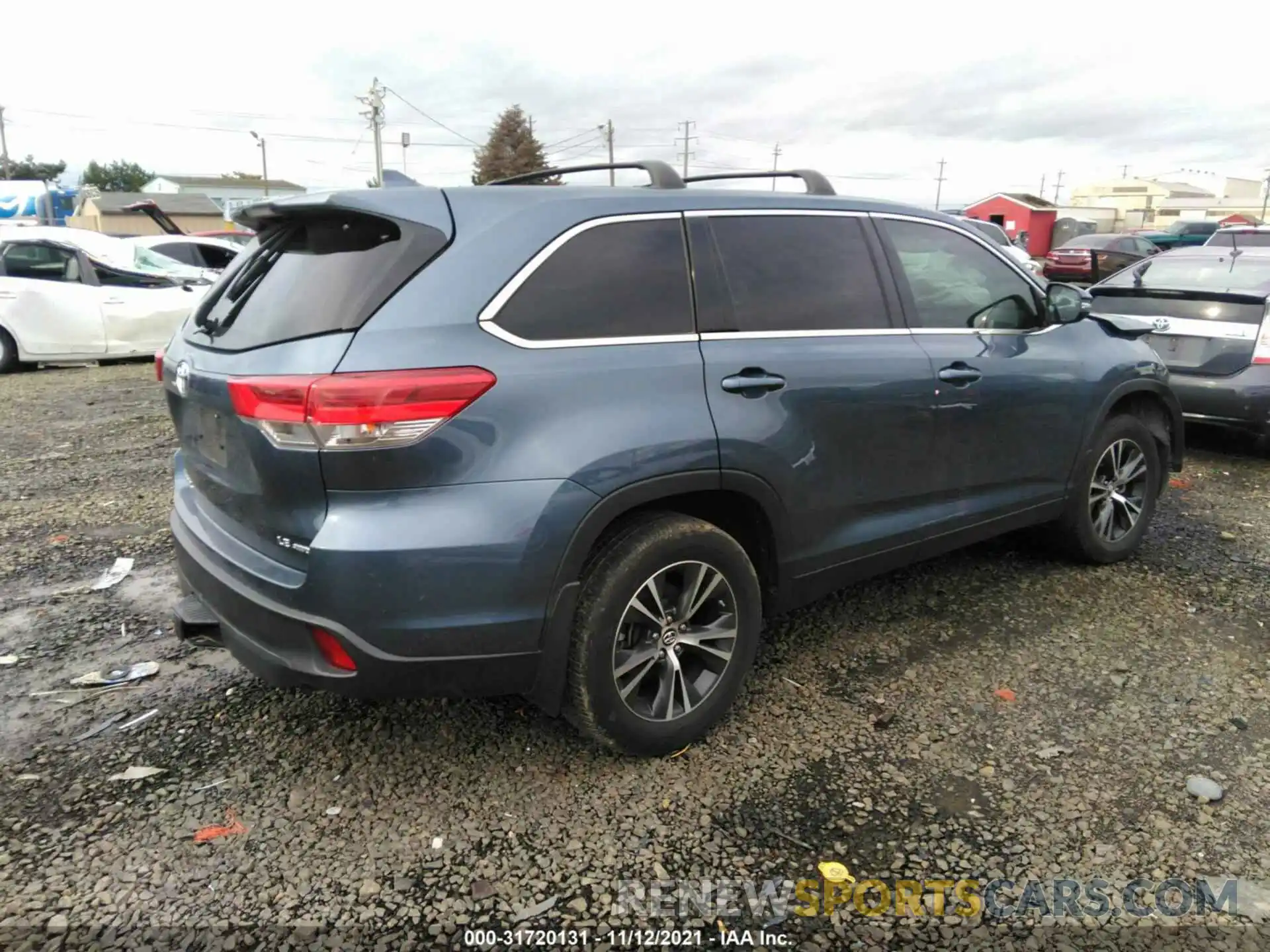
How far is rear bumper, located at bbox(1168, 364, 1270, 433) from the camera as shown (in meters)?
6.03

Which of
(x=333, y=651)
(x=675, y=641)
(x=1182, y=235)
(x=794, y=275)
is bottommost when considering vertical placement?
(x=675, y=641)

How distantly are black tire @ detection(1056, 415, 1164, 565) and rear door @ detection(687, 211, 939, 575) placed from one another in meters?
1.17

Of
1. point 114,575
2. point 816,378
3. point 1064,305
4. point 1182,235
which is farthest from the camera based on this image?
point 1182,235

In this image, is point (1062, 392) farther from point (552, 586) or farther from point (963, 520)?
point (552, 586)

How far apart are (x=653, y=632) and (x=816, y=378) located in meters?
1.04

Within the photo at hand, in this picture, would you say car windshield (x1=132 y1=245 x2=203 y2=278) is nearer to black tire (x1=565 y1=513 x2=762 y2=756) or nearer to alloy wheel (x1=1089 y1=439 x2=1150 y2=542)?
black tire (x1=565 y1=513 x2=762 y2=756)

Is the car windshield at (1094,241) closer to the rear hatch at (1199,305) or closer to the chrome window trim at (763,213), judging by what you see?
the rear hatch at (1199,305)

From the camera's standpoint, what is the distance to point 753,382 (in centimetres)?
289

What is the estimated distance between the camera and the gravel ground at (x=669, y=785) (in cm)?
228

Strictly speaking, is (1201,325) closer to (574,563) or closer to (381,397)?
(574,563)

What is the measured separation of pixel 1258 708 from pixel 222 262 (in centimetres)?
1591

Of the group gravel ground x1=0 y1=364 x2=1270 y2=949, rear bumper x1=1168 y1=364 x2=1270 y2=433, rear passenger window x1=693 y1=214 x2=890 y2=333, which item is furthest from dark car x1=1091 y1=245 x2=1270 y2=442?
rear passenger window x1=693 y1=214 x2=890 y2=333

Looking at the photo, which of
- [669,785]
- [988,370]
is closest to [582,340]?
[669,785]

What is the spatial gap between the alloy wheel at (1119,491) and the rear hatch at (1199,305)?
2.31 m
